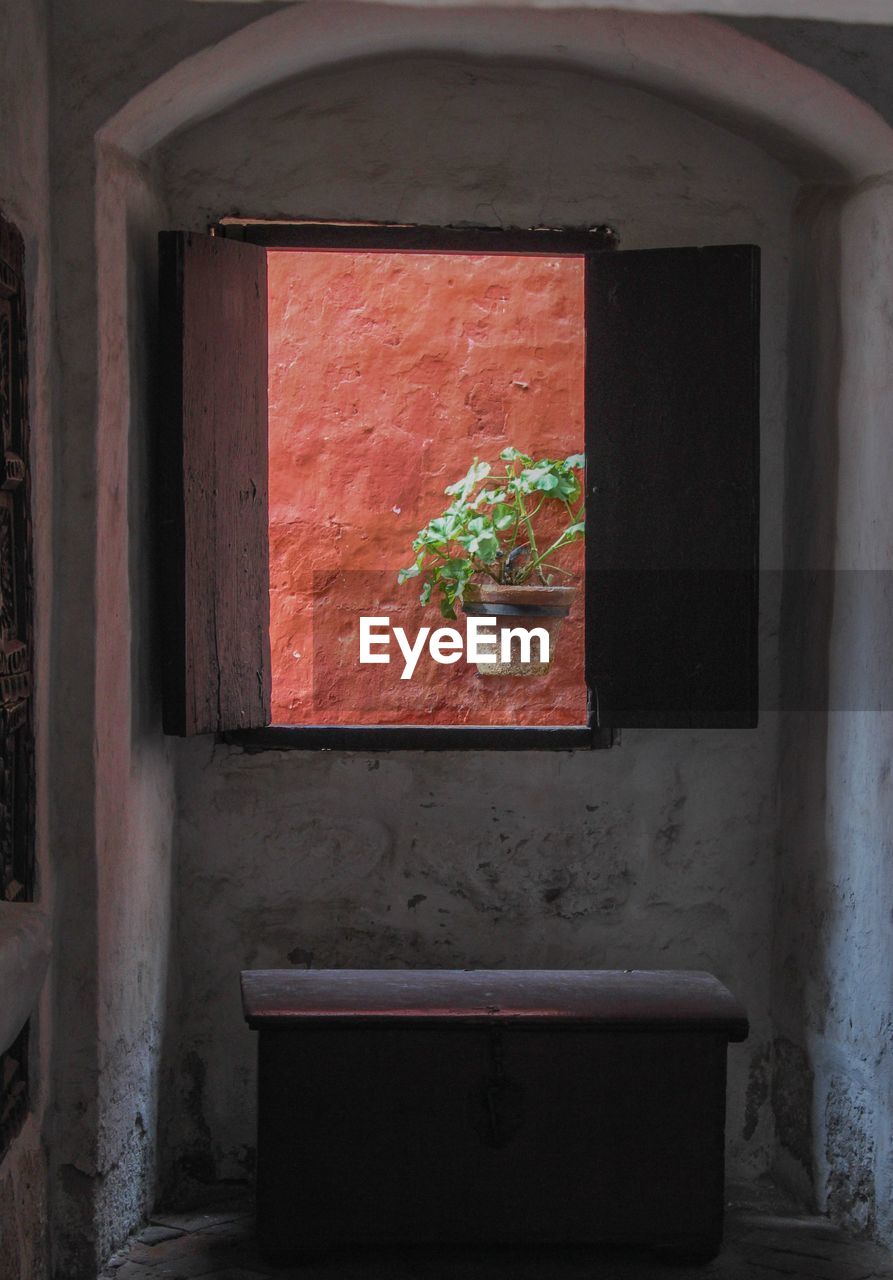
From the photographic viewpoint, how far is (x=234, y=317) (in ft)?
10.8

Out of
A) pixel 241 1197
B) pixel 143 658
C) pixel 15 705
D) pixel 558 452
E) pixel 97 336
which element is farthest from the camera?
pixel 558 452

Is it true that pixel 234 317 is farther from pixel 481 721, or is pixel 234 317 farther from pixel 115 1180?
pixel 481 721

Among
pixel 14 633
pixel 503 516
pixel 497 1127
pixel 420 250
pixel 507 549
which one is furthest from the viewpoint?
pixel 507 549

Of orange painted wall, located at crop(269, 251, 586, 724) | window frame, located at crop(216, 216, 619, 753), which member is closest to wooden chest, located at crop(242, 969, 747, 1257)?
window frame, located at crop(216, 216, 619, 753)

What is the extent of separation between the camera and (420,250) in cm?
339

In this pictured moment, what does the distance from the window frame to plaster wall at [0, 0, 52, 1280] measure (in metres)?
0.70

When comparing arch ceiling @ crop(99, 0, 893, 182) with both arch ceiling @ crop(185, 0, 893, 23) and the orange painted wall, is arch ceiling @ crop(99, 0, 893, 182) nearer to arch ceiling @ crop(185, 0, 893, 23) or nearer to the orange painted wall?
arch ceiling @ crop(185, 0, 893, 23)

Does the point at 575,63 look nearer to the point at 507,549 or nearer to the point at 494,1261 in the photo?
the point at 494,1261

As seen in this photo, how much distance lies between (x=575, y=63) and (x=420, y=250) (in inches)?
22.6

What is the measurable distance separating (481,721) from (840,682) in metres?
3.32

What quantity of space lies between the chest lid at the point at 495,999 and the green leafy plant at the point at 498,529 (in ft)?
4.60

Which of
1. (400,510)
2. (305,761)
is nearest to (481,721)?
(400,510)

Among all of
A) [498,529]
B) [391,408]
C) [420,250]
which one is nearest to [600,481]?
[420,250]

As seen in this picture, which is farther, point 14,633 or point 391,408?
point 391,408
